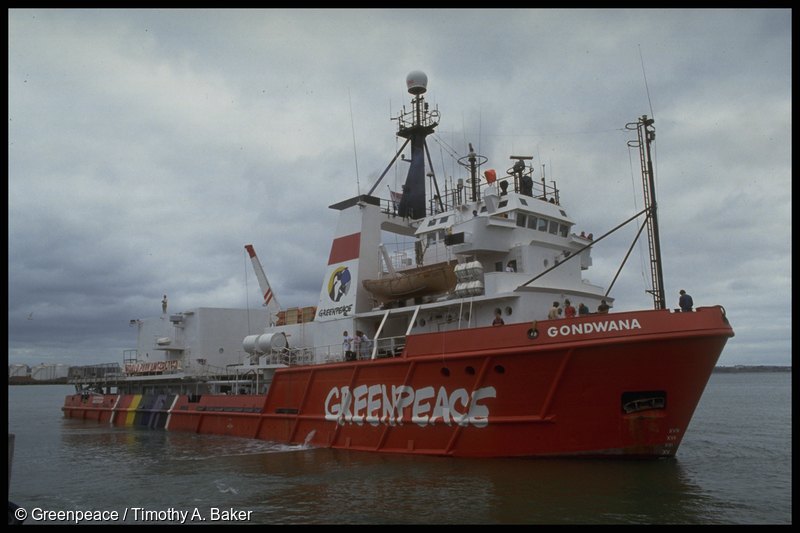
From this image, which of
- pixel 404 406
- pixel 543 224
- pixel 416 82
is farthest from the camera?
pixel 416 82

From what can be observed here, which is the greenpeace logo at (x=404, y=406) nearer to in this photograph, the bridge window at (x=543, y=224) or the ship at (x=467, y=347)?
the ship at (x=467, y=347)

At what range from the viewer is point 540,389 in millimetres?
12266

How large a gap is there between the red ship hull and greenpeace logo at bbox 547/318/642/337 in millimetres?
19

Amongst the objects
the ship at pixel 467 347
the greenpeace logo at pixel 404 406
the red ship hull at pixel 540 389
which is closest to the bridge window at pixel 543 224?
the ship at pixel 467 347

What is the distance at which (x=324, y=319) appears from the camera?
18719 mm

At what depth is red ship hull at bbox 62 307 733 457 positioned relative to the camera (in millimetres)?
11617

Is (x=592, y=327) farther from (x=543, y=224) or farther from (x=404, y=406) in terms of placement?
(x=543, y=224)

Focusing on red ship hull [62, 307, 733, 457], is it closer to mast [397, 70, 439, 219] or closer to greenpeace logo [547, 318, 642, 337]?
greenpeace logo [547, 318, 642, 337]

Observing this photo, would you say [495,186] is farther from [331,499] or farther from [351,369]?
[331,499]

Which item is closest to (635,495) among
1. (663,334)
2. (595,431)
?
(595,431)

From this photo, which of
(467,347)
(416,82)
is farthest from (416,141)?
(467,347)

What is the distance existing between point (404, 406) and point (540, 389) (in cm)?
349

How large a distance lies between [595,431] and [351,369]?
6.27m

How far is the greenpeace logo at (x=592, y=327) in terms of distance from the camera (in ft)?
38.2
